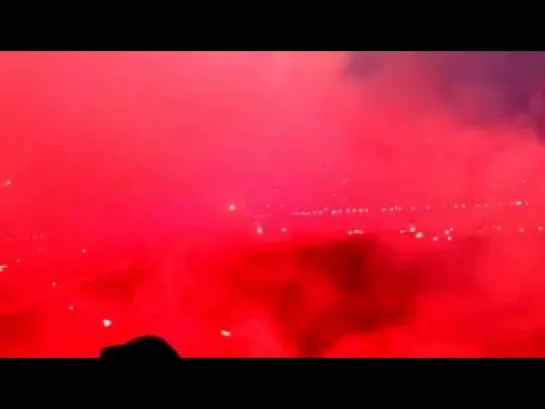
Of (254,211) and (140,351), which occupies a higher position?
(254,211)

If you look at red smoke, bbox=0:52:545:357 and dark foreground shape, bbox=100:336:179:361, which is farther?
red smoke, bbox=0:52:545:357

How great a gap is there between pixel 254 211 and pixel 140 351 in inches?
108

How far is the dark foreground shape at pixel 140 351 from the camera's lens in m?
1.22

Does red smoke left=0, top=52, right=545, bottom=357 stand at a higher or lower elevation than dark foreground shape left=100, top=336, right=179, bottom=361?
higher

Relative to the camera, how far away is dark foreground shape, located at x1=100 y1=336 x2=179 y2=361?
4.00 feet

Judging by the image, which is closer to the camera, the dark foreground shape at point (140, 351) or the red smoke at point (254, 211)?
the dark foreground shape at point (140, 351)

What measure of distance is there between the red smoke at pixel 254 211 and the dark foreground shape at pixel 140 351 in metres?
2.45

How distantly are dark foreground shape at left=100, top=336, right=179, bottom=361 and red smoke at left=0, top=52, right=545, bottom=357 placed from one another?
8.05ft

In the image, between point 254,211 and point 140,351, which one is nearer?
point 140,351

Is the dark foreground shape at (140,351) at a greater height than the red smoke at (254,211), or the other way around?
the red smoke at (254,211)

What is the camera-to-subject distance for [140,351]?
4.01ft
